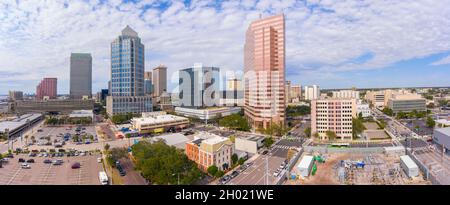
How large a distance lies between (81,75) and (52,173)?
18.0 metres

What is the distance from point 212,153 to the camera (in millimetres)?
5215

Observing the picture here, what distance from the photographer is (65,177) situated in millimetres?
4852

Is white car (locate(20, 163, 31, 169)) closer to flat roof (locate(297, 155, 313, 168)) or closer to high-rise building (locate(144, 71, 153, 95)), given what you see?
flat roof (locate(297, 155, 313, 168))

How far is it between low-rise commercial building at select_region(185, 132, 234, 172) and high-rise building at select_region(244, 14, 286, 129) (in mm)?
5117

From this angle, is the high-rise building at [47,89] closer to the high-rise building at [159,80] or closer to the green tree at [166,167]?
the high-rise building at [159,80]

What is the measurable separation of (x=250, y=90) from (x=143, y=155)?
716 cm

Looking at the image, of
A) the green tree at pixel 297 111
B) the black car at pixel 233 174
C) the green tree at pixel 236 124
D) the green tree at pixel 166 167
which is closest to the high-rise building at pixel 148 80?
the green tree at pixel 297 111

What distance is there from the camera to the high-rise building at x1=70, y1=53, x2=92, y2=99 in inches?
765

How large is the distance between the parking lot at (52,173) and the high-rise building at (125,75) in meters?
8.62

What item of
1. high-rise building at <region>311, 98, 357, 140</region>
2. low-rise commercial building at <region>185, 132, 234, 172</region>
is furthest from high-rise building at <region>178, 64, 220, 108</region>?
low-rise commercial building at <region>185, 132, 234, 172</region>

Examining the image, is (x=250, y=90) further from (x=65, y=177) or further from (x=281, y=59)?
(x=65, y=177)

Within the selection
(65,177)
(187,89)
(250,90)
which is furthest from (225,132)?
(187,89)

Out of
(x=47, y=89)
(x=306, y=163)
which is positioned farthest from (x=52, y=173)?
(x=47, y=89)

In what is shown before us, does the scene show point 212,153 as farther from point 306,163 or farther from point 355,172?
point 355,172
